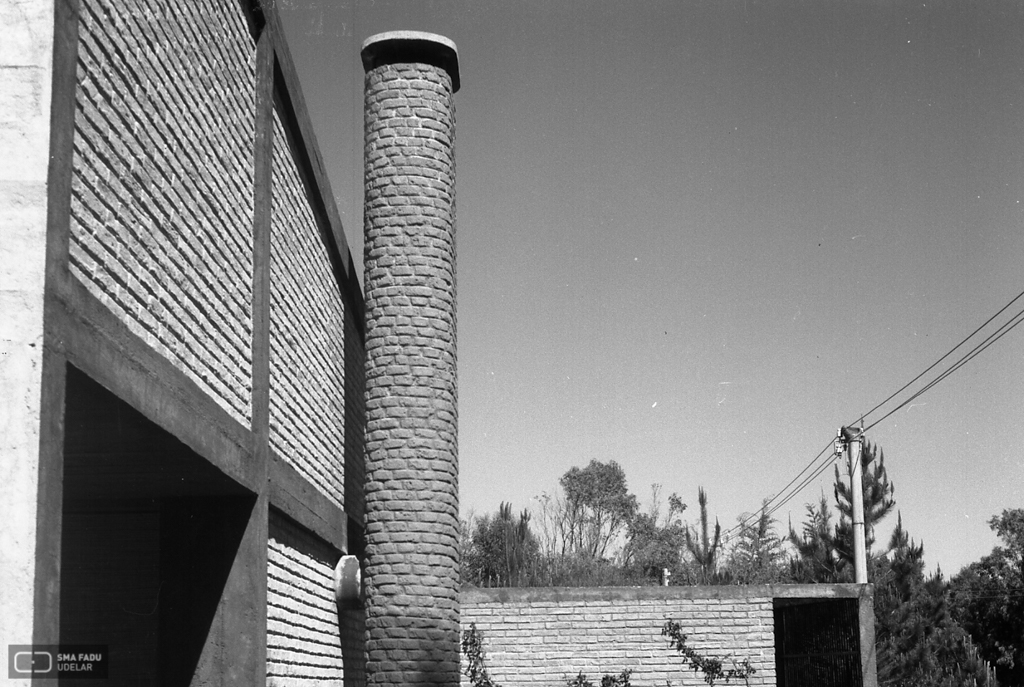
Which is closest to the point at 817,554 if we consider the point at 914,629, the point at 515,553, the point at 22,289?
the point at 914,629

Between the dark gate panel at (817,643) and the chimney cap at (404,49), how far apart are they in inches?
289

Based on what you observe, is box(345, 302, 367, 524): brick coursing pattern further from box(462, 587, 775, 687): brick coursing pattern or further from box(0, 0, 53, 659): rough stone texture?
box(0, 0, 53, 659): rough stone texture

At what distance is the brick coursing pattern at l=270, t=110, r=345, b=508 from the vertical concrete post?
441mm

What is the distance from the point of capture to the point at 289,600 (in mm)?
9539

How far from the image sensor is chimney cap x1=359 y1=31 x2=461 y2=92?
462 inches

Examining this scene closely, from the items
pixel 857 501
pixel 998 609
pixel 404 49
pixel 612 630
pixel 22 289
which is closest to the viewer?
pixel 22 289

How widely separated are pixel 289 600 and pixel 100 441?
133 inches

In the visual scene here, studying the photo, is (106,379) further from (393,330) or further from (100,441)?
(393,330)

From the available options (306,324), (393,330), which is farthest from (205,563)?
(393,330)

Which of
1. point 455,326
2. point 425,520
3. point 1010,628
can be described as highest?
point 455,326

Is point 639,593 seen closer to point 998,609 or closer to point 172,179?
point 172,179

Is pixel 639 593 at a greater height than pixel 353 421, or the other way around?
pixel 353 421

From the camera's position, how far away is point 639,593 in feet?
44.9

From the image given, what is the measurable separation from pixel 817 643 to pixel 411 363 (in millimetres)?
6835
